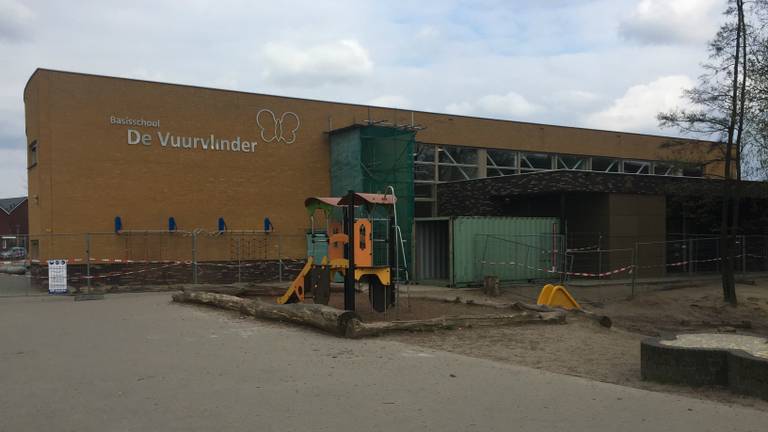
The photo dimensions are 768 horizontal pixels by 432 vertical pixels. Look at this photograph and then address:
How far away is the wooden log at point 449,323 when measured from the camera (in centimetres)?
1070

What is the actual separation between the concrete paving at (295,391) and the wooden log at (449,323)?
1.11ft

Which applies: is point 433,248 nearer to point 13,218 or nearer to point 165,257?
point 165,257

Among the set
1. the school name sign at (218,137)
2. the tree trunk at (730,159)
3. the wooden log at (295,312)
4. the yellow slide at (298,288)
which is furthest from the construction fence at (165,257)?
the tree trunk at (730,159)

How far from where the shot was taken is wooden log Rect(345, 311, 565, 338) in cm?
1070

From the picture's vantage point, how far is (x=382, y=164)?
2559 cm

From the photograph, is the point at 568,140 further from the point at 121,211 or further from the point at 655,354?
the point at 655,354

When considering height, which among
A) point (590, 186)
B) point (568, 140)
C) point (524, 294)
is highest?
point (568, 140)

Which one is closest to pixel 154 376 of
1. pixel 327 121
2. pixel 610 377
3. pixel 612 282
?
pixel 610 377

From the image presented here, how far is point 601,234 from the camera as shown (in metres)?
23.5

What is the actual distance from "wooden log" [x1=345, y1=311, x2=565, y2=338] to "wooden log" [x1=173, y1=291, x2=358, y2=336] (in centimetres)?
19

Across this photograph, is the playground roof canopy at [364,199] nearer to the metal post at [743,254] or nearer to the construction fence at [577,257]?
the construction fence at [577,257]

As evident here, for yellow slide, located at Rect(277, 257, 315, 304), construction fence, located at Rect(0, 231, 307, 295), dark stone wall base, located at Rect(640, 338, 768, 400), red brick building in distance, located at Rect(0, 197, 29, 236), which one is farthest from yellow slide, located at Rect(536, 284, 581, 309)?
red brick building in distance, located at Rect(0, 197, 29, 236)

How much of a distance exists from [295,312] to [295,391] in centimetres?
487

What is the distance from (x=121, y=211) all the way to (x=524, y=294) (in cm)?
1395
